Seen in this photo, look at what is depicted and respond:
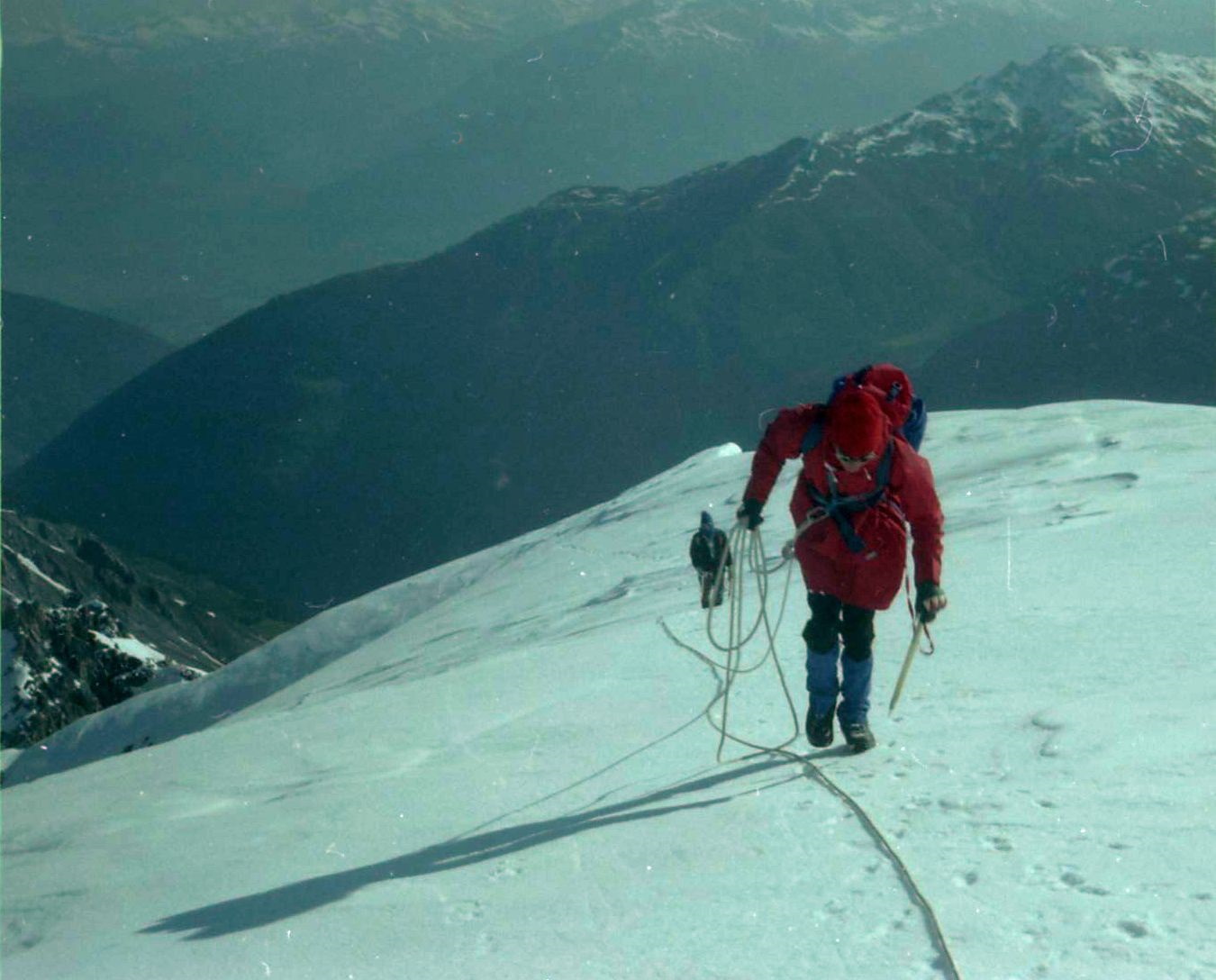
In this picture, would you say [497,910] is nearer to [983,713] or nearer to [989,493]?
[983,713]

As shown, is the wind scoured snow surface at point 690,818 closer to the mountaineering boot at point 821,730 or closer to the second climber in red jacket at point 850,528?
the mountaineering boot at point 821,730

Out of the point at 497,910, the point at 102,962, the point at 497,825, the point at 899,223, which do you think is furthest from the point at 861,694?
the point at 899,223

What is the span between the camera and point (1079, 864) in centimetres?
282

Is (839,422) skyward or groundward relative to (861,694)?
skyward

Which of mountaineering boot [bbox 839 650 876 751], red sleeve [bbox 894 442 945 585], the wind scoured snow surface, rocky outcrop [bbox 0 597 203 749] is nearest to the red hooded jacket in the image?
red sleeve [bbox 894 442 945 585]

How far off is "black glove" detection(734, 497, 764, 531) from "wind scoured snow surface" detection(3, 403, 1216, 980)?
866 mm

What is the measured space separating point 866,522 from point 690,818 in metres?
1.24

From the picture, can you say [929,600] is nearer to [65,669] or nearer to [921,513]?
[921,513]

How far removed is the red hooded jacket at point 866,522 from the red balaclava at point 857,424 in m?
0.10

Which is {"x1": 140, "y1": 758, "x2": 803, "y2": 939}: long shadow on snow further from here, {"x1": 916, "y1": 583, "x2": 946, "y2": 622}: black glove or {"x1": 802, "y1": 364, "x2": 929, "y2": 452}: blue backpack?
{"x1": 802, "y1": 364, "x2": 929, "y2": 452}: blue backpack

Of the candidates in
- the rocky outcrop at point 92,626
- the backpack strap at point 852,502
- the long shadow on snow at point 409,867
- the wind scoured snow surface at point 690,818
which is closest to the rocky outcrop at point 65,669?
the rocky outcrop at point 92,626

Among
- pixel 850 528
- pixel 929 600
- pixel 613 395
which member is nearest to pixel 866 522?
pixel 850 528

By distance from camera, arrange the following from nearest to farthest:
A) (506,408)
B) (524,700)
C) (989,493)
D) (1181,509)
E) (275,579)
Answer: (524,700) < (1181,509) < (989,493) < (275,579) < (506,408)

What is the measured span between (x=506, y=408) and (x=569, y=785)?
18337cm
